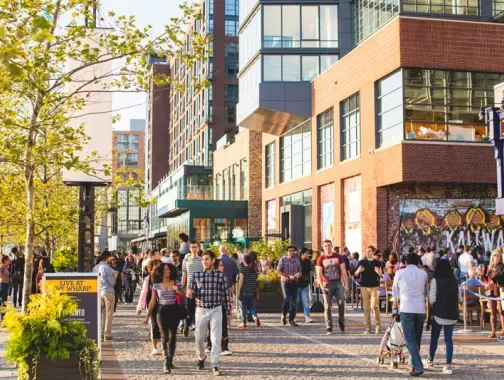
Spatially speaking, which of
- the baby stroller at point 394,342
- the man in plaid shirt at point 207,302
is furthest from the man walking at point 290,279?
the man in plaid shirt at point 207,302

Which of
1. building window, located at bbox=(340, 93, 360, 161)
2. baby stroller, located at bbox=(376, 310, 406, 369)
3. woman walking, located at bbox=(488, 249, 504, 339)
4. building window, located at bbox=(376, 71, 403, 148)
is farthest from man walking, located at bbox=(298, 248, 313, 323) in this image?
building window, located at bbox=(340, 93, 360, 161)

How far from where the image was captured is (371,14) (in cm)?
3831

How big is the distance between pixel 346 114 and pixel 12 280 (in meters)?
17.5

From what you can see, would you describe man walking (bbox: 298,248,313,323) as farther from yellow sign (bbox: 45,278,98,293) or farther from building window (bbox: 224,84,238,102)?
building window (bbox: 224,84,238,102)

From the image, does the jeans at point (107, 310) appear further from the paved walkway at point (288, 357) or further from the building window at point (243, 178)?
the building window at point (243, 178)

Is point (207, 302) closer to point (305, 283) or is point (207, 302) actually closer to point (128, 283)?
point (305, 283)

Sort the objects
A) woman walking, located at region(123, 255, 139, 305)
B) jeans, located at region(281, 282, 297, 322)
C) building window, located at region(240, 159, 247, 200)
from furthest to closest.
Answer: building window, located at region(240, 159, 247, 200), woman walking, located at region(123, 255, 139, 305), jeans, located at region(281, 282, 297, 322)

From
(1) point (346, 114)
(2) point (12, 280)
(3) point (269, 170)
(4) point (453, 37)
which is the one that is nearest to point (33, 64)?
(2) point (12, 280)

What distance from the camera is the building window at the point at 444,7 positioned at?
33.3 m

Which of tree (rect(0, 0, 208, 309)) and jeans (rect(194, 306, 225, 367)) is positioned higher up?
tree (rect(0, 0, 208, 309))

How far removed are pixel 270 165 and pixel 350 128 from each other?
1615cm

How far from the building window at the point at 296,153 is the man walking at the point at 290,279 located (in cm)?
2269

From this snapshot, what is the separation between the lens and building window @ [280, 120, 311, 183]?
42.2m

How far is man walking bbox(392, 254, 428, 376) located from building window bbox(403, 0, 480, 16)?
78.4ft
